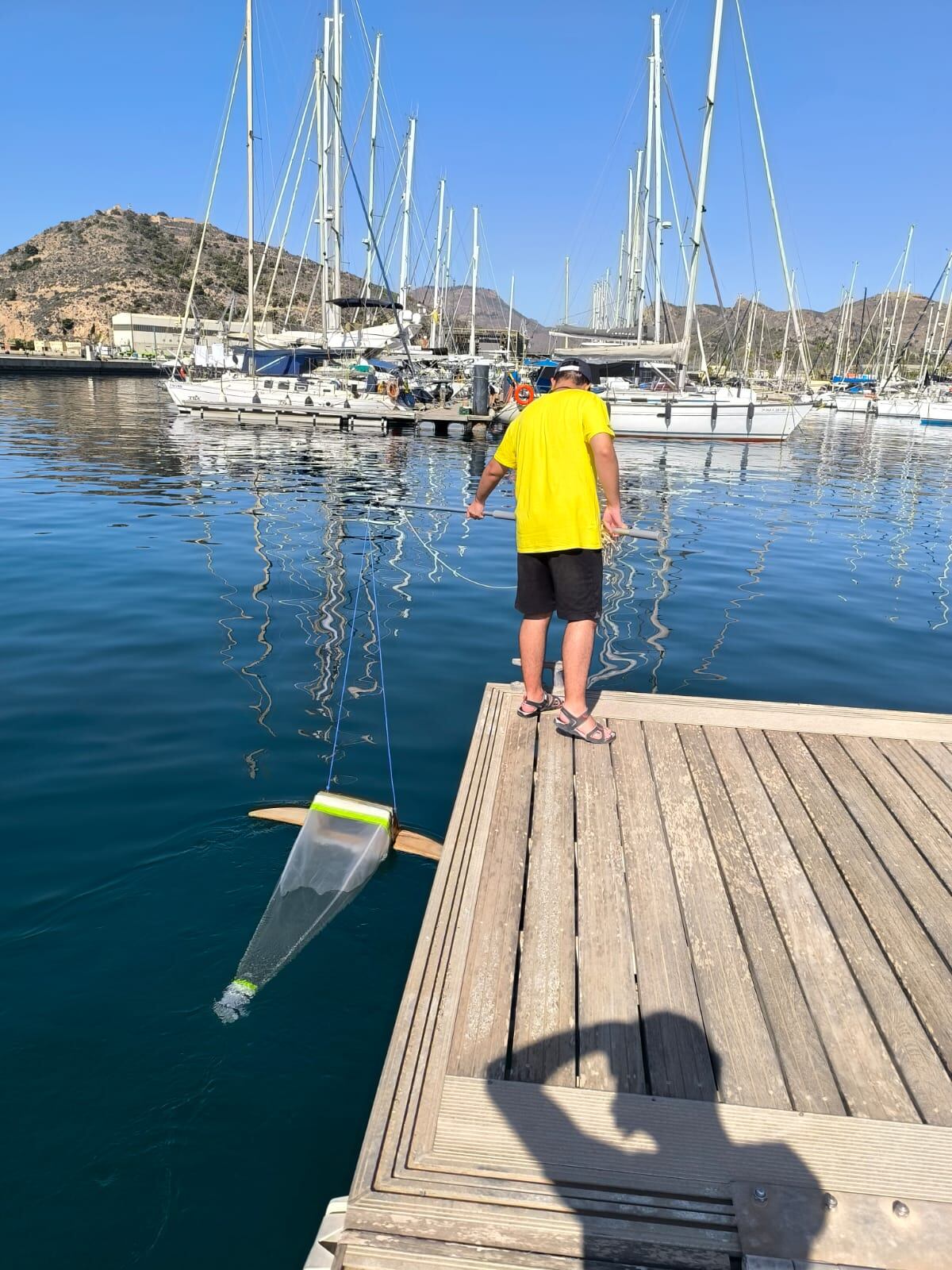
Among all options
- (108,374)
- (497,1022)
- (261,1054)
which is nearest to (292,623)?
(261,1054)

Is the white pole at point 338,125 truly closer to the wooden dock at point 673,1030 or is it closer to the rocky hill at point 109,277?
the wooden dock at point 673,1030

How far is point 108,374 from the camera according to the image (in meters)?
66.3

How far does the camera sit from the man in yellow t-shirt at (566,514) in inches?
156

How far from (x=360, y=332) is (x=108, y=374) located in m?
39.4

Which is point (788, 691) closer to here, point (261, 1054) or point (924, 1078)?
point (924, 1078)

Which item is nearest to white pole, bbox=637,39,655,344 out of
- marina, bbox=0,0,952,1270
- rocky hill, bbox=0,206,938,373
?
marina, bbox=0,0,952,1270

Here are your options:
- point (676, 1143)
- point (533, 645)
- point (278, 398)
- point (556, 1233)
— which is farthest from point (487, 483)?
point (278, 398)

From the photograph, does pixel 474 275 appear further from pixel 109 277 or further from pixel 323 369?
pixel 109 277

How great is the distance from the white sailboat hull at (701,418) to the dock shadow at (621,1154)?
91.0 feet

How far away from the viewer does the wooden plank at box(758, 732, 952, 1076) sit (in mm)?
2512

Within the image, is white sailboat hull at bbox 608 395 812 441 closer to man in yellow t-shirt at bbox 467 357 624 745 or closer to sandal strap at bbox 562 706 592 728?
man in yellow t-shirt at bbox 467 357 624 745

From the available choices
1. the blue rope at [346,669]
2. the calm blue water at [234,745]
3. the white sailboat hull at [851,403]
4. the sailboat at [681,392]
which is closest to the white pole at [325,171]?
the sailboat at [681,392]

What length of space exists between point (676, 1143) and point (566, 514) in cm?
275

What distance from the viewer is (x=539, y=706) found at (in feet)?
15.1
